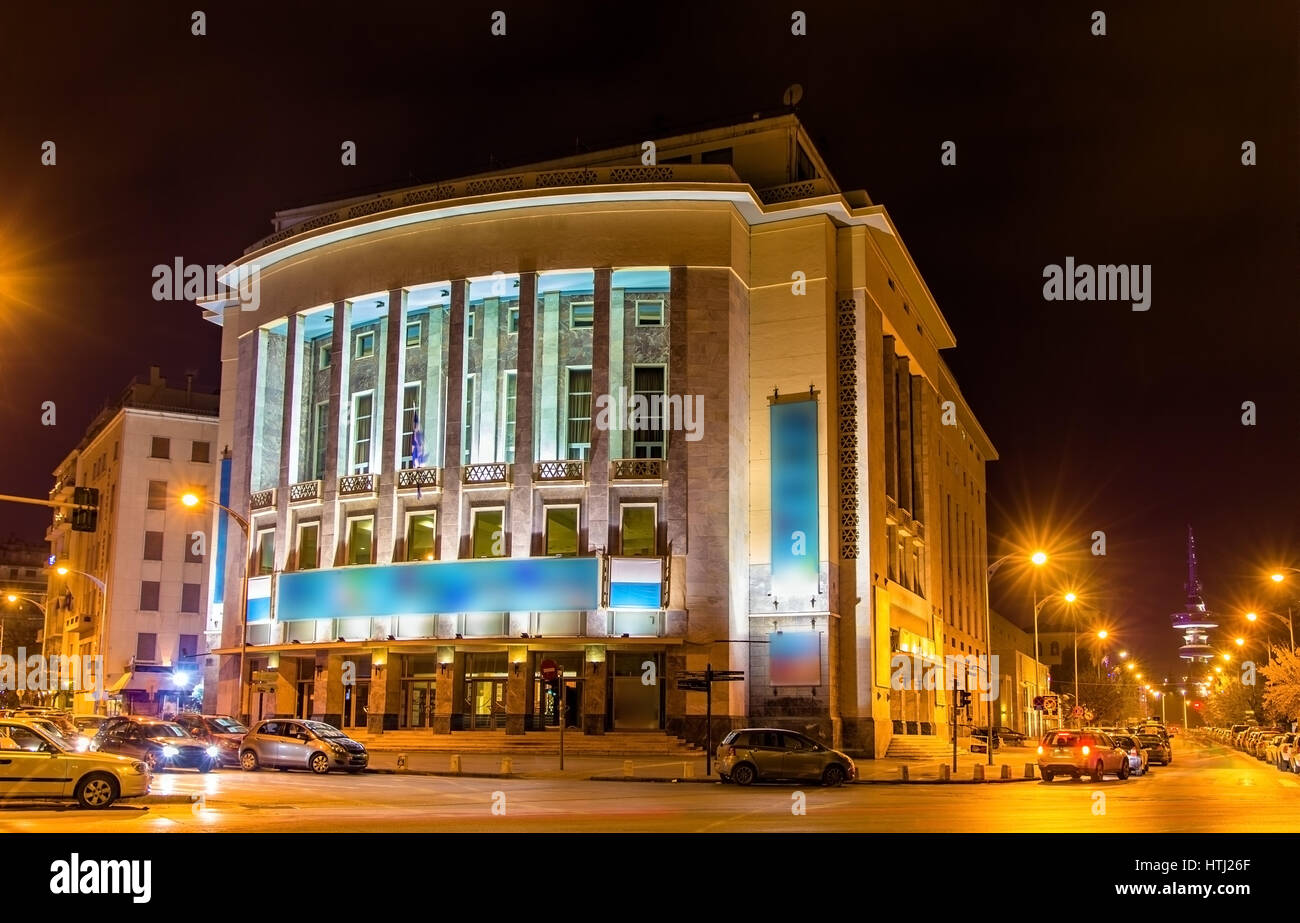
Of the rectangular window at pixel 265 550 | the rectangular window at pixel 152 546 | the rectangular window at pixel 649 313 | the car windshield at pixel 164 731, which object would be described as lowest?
the car windshield at pixel 164 731

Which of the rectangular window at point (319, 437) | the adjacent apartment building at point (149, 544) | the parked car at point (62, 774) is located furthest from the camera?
the adjacent apartment building at point (149, 544)

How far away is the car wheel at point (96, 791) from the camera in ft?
66.0

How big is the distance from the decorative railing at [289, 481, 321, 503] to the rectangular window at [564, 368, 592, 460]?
40.0ft

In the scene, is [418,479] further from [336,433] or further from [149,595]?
[149,595]

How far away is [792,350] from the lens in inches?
2020

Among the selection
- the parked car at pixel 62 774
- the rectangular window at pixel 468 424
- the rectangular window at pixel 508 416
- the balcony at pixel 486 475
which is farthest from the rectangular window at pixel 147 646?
the parked car at pixel 62 774

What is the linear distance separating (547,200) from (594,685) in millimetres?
19912

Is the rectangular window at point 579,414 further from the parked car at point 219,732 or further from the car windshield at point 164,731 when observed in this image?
the car windshield at point 164,731

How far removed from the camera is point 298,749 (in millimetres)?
33938

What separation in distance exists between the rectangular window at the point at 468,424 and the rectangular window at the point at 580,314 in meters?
4.89

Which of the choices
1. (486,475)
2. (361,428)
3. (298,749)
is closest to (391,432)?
(361,428)

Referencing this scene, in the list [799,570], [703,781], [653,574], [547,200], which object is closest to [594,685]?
[653,574]

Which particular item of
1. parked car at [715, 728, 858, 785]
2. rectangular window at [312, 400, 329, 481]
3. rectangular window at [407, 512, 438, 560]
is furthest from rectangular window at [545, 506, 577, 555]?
Result: parked car at [715, 728, 858, 785]
